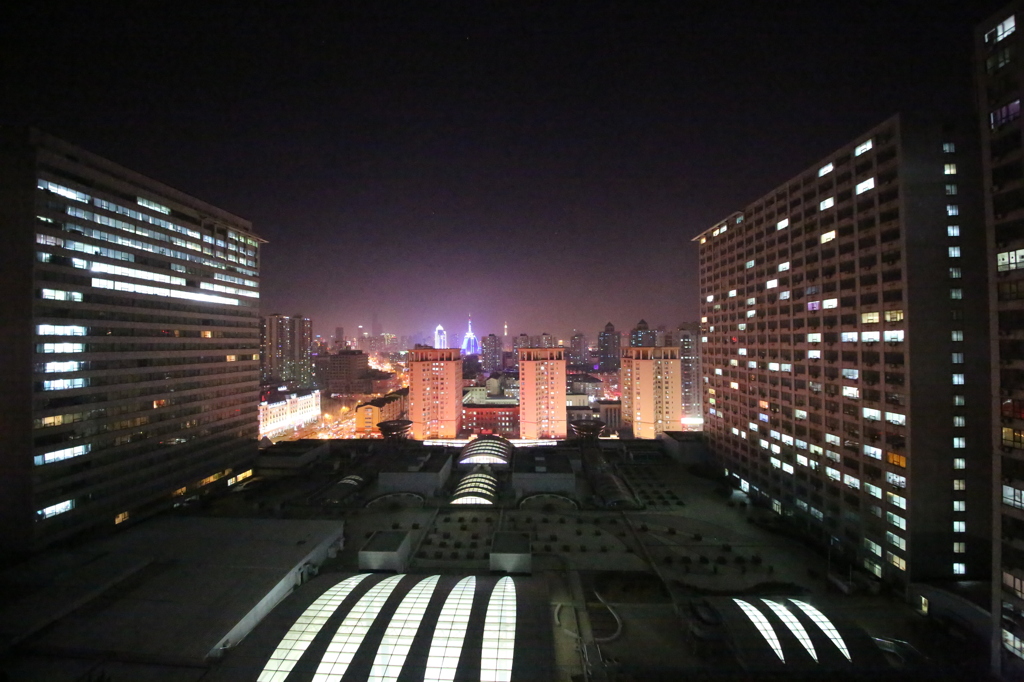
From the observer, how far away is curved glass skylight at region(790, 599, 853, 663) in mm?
19766

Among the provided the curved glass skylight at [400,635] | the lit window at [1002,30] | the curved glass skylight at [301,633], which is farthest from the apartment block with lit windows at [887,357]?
the curved glass skylight at [301,633]

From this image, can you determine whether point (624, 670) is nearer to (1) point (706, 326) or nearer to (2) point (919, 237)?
(2) point (919, 237)

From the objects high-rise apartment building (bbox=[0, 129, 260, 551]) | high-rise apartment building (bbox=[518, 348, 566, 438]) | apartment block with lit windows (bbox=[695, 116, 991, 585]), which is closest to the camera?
apartment block with lit windows (bbox=[695, 116, 991, 585])

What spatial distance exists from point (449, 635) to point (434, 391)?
76640mm

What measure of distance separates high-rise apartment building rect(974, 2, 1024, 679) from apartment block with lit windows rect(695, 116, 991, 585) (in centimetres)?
727

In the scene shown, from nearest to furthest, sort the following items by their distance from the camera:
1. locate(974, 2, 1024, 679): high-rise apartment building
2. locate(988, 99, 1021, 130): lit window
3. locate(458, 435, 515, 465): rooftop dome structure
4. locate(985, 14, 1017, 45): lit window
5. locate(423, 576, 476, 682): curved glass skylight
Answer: locate(423, 576, 476, 682): curved glass skylight < locate(974, 2, 1024, 679): high-rise apartment building < locate(988, 99, 1021, 130): lit window < locate(985, 14, 1017, 45): lit window < locate(458, 435, 515, 465): rooftop dome structure

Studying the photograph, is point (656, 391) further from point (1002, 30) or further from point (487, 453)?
point (1002, 30)

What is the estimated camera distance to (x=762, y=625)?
21.0 meters

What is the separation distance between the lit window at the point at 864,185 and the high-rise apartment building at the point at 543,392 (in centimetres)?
6396

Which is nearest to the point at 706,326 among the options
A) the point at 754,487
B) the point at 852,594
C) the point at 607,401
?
the point at 754,487

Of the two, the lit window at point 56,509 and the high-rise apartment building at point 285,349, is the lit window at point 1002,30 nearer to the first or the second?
the lit window at point 56,509

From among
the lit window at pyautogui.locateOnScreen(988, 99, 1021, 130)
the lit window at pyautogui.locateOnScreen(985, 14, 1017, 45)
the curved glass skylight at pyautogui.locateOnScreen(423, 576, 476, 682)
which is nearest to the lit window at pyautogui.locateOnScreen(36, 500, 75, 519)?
the curved glass skylight at pyautogui.locateOnScreen(423, 576, 476, 682)

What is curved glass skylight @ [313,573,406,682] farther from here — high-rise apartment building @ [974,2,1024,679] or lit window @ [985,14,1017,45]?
lit window @ [985,14,1017,45]

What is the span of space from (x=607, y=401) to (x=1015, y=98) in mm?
91595
